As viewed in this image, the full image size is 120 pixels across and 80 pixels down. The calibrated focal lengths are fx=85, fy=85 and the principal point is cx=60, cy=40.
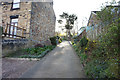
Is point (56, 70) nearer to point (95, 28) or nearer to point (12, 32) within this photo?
point (95, 28)

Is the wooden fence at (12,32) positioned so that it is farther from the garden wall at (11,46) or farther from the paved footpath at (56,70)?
the paved footpath at (56,70)

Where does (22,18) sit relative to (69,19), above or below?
below

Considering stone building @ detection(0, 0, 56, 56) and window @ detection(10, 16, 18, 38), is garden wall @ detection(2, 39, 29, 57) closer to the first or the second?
stone building @ detection(0, 0, 56, 56)

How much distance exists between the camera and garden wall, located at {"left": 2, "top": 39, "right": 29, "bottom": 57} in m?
7.21

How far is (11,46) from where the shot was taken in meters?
7.53

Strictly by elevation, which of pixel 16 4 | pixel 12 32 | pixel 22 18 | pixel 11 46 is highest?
pixel 16 4

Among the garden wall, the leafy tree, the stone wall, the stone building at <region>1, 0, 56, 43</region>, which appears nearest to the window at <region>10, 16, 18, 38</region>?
the stone building at <region>1, 0, 56, 43</region>

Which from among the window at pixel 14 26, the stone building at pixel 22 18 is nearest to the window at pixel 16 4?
the stone building at pixel 22 18

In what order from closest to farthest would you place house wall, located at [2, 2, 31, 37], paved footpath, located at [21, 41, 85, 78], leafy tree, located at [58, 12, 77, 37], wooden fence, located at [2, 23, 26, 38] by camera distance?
paved footpath, located at [21, 41, 85, 78] < wooden fence, located at [2, 23, 26, 38] < house wall, located at [2, 2, 31, 37] < leafy tree, located at [58, 12, 77, 37]

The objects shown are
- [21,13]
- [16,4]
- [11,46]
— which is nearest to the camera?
[11,46]

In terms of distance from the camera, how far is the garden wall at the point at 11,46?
721cm

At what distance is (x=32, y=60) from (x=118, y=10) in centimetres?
569

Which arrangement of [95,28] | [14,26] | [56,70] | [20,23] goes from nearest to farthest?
[56,70], [95,28], [14,26], [20,23]

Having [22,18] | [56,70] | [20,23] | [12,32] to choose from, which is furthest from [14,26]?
[56,70]
